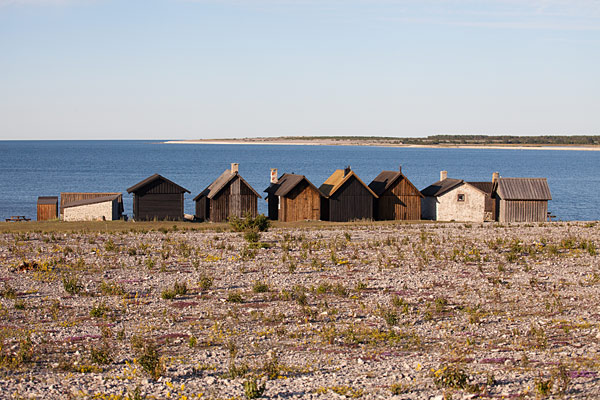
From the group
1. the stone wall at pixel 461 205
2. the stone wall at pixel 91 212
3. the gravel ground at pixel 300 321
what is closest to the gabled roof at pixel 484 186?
the stone wall at pixel 461 205

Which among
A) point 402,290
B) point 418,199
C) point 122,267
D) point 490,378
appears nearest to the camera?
point 490,378

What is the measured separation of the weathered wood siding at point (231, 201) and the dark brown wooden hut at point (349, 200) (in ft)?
19.8

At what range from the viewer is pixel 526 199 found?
5281 centimetres

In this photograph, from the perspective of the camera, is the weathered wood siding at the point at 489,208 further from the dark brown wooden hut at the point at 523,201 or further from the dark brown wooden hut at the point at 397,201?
the dark brown wooden hut at the point at 397,201

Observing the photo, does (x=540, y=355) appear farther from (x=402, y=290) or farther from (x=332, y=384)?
(x=402, y=290)

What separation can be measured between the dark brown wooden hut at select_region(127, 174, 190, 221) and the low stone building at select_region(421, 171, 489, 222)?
20352 millimetres

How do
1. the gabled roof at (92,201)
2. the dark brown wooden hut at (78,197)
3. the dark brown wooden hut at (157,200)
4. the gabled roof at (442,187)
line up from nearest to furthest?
the dark brown wooden hut at (157,200), the gabled roof at (442,187), the gabled roof at (92,201), the dark brown wooden hut at (78,197)

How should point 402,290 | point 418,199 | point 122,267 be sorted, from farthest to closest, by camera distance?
1. point 418,199
2. point 122,267
3. point 402,290

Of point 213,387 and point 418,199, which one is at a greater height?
point 418,199

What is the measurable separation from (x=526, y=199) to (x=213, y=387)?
4411 cm

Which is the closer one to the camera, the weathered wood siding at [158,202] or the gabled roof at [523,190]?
the gabled roof at [523,190]

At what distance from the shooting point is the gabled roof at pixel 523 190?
173 feet

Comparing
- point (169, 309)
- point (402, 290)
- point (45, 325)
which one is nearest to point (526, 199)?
point (402, 290)

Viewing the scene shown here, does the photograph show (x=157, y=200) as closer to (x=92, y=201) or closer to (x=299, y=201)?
(x=92, y=201)
